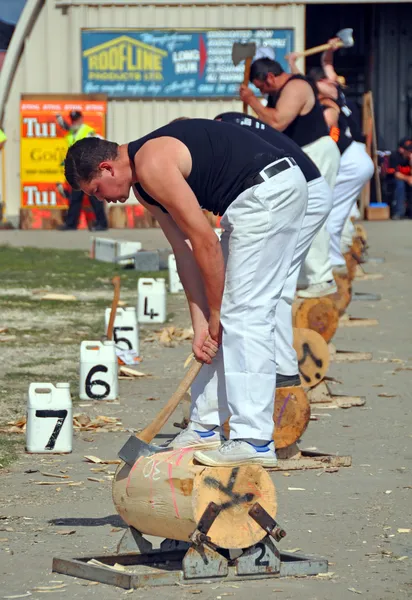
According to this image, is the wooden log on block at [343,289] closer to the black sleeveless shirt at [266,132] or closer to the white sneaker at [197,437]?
the black sleeveless shirt at [266,132]

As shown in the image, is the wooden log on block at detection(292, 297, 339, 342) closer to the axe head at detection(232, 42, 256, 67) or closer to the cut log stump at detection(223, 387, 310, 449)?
the cut log stump at detection(223, 387, 310, 449)

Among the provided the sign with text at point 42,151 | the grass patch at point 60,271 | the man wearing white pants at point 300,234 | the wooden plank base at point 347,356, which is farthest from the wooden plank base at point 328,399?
the sign with text at point 42,151

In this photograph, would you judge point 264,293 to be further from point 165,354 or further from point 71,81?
point 71,81

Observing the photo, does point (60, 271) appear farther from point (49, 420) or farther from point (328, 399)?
point (49, 420)

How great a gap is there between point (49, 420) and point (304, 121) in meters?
3.67

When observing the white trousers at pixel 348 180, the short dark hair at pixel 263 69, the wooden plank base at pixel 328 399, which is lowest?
the wooden plank base at pixel 328 399

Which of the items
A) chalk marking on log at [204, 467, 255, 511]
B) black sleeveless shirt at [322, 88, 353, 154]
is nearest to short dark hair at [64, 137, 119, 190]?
chalk marking on log at [204, 467, 255, 511]

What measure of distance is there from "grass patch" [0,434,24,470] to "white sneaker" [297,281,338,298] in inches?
114

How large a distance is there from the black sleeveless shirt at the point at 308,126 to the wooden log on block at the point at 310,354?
7.38 ft

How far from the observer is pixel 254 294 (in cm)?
522

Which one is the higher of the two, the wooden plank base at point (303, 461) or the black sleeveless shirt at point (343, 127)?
the black sleeveless shirt at point (343, 127)

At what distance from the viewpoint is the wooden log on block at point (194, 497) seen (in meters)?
4.82

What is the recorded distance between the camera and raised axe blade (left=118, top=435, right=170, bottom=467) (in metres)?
5.05

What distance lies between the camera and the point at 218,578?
490cm
